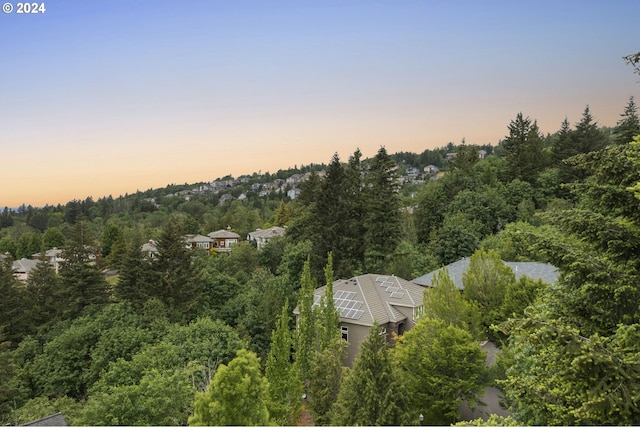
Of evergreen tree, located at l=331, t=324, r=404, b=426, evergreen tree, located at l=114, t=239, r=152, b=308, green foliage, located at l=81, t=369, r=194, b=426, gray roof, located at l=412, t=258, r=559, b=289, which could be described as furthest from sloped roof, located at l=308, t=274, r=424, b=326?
evergreen tree, located at l=114, t=239, r=152, b=308

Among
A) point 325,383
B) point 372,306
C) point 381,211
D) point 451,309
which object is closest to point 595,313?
point 451,309

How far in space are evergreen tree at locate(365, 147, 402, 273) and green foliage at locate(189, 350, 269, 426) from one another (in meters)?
22.3

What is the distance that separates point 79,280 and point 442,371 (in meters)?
24.1

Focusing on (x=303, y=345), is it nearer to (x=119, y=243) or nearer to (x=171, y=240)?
(x=171, y=240)

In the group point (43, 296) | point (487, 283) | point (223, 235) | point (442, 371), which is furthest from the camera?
point (223, 235)

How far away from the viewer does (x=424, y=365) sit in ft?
46.5

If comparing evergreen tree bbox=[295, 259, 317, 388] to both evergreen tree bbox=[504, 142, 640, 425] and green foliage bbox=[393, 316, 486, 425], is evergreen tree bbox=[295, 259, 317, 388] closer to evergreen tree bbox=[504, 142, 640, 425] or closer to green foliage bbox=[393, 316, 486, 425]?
green foliage bbox=[393, 316, 486, 425]

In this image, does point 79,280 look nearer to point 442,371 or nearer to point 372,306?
point 372,306

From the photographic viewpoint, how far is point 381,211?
27.7m

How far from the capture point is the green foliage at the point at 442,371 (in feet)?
45.2

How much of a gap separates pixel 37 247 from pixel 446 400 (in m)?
75.5

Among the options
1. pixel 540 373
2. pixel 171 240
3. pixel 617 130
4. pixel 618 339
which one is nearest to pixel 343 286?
pixel 171 240

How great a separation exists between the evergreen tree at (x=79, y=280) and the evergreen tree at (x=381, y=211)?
746 inches

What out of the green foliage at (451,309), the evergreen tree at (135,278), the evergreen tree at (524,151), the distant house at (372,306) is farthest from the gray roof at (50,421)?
the evergreen tree at (524,151)
